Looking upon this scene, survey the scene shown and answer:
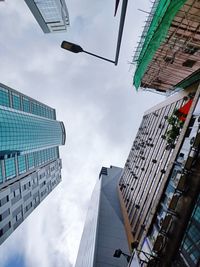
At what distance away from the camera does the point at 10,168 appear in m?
62.1

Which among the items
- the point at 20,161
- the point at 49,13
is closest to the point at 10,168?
the point at 20,161

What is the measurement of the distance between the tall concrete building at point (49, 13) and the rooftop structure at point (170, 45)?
87015mm

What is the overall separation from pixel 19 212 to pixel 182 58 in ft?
189

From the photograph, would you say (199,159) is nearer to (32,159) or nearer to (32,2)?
(32,159)

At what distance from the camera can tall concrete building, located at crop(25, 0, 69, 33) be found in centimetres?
9875

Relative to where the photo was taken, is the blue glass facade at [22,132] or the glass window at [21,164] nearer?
the blue glass facade at [22,132]

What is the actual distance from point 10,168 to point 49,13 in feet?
262

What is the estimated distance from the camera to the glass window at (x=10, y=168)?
5983 cm

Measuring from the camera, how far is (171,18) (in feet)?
56.8

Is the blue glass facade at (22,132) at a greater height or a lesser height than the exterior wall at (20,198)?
greater

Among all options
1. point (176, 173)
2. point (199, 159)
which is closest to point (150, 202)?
point (176, 173)

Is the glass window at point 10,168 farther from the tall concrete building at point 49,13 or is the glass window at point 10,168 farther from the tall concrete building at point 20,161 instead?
the tall concrete building at point 49,13

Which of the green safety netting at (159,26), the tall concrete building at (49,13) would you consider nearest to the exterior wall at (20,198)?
the green safety netting at (159,26)

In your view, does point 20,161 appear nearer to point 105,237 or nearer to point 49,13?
point 105,237
